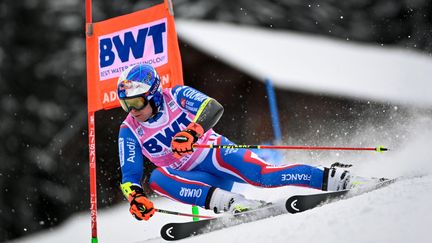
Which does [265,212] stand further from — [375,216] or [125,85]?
[125,85]

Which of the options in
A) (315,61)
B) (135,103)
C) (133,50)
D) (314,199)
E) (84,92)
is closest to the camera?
(314,199)

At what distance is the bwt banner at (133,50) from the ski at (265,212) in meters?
1.34

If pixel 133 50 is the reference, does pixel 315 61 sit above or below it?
above

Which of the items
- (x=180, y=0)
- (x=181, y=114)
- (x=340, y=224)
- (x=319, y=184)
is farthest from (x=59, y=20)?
(x=340, y=224)

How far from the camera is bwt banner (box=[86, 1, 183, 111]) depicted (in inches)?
228

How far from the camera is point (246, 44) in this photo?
10.6 m

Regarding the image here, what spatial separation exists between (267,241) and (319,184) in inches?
26.8

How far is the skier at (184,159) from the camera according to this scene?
15.7 feet

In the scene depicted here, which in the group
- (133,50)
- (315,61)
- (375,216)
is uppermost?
(315,61)

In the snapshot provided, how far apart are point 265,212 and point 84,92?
5531 millimetres

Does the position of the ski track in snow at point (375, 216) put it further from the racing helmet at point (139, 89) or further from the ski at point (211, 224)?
the racing helmet at point (139, 89)

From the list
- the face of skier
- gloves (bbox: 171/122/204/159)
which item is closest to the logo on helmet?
the face of skier

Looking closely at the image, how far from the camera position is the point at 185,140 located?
4625 mm

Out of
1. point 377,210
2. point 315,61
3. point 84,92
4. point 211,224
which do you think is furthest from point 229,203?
point 315,61
